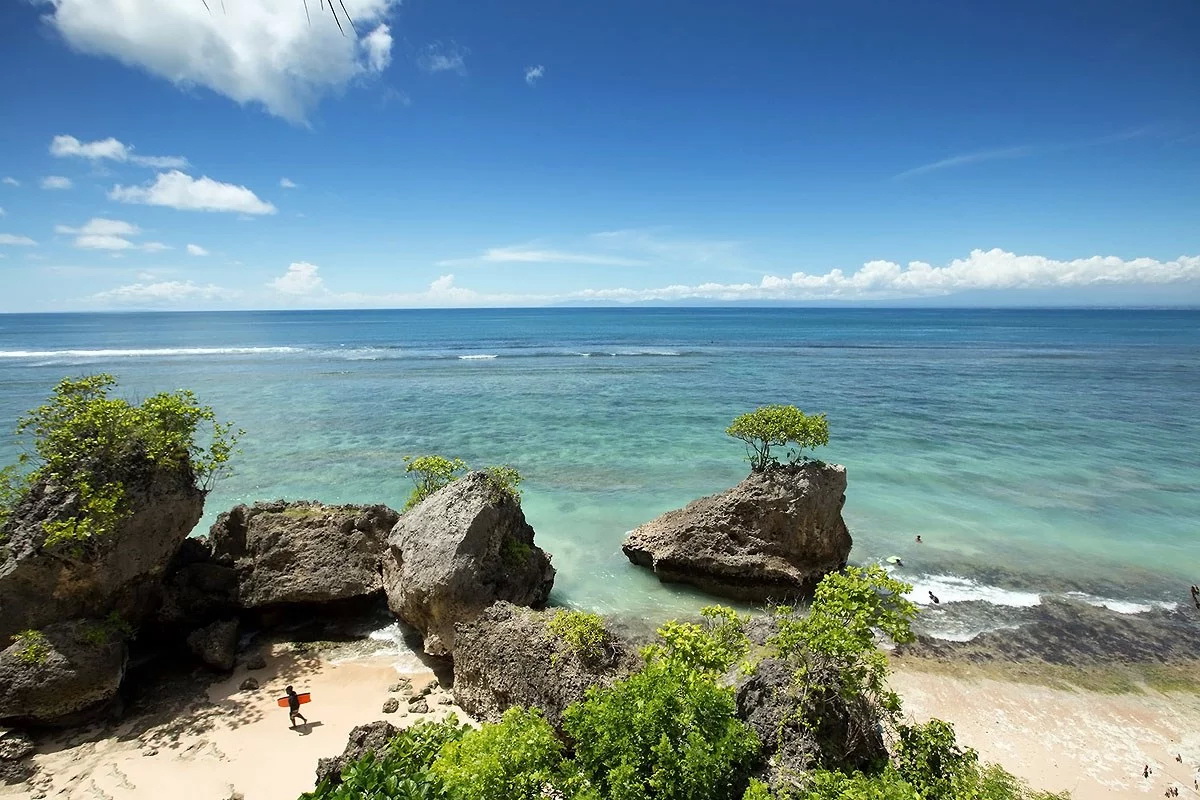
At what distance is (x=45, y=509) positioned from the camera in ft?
39.7

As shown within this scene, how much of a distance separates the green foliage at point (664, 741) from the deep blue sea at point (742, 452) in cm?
901

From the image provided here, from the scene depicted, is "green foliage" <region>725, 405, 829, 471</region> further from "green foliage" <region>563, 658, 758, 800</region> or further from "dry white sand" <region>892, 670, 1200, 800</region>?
"green foliage" <region>563, 658, 758, 800</region>

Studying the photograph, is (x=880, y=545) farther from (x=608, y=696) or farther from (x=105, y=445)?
(x=105, y=445)

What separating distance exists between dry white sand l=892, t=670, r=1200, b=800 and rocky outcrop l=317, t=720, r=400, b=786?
417 inches

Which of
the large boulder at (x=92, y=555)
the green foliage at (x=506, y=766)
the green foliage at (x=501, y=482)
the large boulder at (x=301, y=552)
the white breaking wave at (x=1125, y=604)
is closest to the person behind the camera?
the green foliage at (x=506, y=766)

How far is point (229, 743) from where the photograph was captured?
11289 mm

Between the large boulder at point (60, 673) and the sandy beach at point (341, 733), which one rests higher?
the large boulder at point (60, 673)

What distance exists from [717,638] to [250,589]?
1219 centimetres

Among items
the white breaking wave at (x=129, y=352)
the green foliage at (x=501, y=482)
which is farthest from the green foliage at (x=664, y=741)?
the white breaking wave at (x=129, y=352)

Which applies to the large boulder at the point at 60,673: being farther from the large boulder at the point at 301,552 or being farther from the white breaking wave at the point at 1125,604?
the white breaking wave at the point at 1125,604

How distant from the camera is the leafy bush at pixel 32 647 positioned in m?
11.1

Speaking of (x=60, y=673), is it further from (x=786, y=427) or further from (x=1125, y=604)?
(x=1125, y=604)

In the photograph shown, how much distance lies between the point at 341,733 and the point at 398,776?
5419mm

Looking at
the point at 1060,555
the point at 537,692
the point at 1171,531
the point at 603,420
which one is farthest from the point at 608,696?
the point at 603,420
